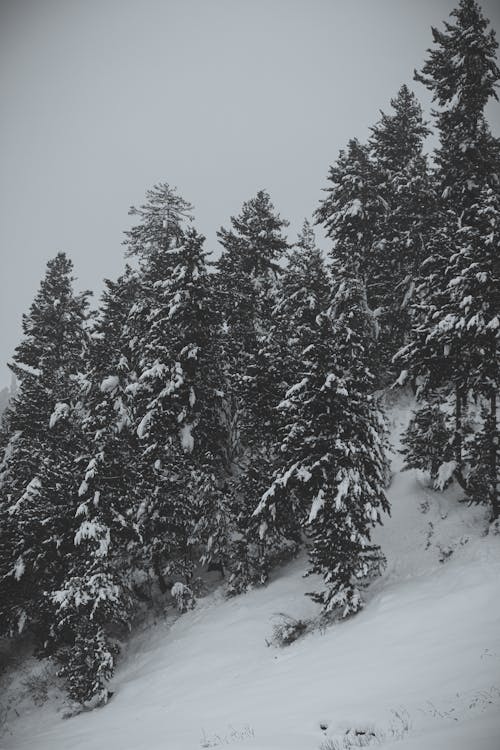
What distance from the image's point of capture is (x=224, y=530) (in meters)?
18.6

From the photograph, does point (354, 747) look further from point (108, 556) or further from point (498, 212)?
point (498, 212)

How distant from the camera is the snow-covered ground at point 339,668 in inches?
272

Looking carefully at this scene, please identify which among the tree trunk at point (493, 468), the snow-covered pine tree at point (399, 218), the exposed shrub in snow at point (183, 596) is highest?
the snow-covered pine tree at point (399, 218)

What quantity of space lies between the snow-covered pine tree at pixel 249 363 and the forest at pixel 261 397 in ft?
0.37

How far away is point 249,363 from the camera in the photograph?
60.8 ft

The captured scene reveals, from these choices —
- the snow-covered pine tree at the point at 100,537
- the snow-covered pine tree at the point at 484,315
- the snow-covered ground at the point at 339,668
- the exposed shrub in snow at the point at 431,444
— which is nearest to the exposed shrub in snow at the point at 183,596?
the snow-covered ground at the point at 339,668

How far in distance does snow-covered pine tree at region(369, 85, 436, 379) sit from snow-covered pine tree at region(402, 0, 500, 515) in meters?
1.41

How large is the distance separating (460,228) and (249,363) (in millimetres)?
9332

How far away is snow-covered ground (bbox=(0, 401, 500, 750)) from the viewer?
22.7ft

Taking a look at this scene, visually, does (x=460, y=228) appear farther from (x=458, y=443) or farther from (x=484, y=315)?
(x=458, y=443)

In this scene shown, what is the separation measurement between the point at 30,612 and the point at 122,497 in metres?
6.77

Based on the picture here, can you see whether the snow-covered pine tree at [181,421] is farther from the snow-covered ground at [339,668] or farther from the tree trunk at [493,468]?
the tree trunk at [493,468]

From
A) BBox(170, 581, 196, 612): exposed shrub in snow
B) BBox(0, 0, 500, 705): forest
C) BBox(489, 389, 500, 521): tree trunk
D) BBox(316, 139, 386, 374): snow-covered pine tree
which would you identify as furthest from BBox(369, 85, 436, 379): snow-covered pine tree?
BBox(170, 581, 196, 612): exposed shrub in snow

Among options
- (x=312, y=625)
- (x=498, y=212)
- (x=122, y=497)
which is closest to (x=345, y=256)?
(x=498, y=212)
